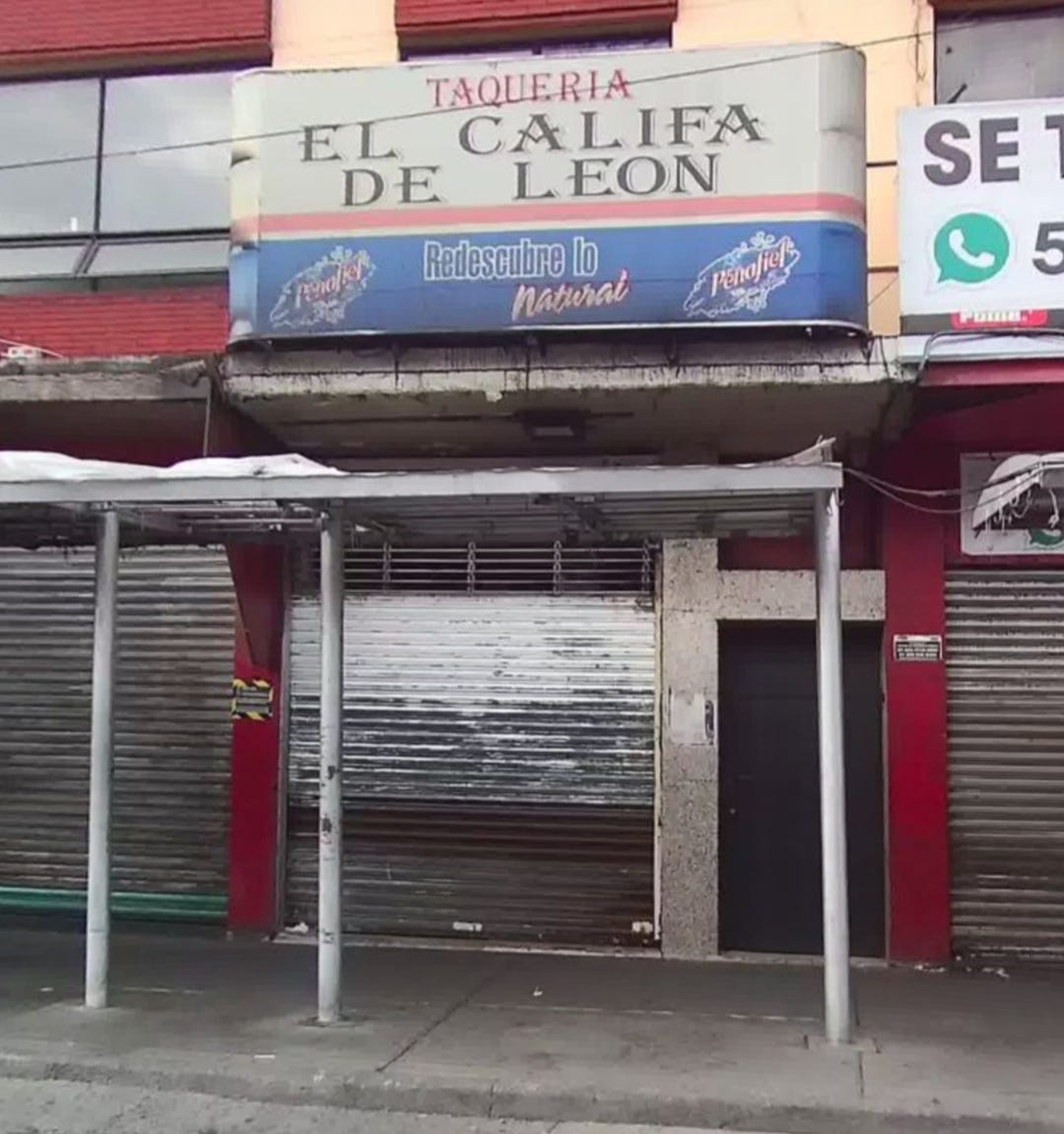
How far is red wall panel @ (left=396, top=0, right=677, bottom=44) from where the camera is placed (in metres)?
10.1

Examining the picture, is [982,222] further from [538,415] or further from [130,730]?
[130,730]

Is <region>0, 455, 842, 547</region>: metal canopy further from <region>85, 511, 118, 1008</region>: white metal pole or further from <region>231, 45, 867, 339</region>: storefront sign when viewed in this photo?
<region>231, 45, 867, 339</region>: storefront sign

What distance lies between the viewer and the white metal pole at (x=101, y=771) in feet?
25.6

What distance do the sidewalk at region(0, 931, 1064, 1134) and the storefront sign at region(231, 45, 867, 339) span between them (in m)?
4.15

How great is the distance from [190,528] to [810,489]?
406cm

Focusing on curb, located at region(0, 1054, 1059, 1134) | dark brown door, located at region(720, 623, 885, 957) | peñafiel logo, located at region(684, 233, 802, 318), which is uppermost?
peñafiel logo, located at region(684, 233, 802, 318)

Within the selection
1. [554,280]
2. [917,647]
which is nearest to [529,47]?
[554,280]

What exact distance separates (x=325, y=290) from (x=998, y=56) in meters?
5.27

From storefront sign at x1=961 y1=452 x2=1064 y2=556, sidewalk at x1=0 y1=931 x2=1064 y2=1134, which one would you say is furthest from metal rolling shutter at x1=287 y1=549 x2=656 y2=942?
storefront sign at x1=961 y1=452 x2=1064 y2=556

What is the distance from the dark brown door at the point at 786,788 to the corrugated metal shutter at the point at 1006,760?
22.9 inches

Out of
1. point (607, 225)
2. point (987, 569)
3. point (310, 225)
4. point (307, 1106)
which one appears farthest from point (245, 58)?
point (307, 1106)

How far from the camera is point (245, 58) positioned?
10656 millimetres

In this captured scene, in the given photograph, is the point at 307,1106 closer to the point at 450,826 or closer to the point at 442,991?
the point at 442,991

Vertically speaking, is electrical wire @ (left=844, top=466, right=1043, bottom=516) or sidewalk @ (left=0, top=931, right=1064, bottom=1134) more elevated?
electrical wire @ (left=844, top=466, right=1043, bottom=516)
